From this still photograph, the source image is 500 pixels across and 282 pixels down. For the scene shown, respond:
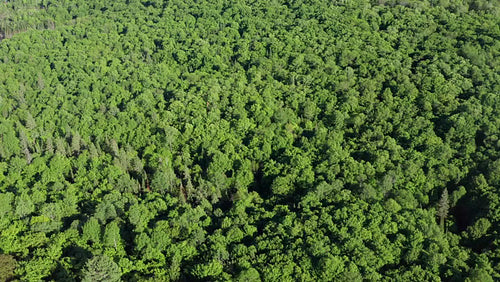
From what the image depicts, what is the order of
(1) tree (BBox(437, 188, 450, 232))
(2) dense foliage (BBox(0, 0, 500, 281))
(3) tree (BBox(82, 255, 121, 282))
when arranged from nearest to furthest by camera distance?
(3) tree (BBox(82, 255, 121, 282))
(2) dense foliage (BBox(0, 0, 500, 281))
(1) tree (BBox(437, 188, 450, 232))

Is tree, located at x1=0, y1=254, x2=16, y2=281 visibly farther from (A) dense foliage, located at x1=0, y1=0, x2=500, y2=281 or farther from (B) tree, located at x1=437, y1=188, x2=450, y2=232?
(B) tree, located at x1=437, y1=188, x2=450, y2=232

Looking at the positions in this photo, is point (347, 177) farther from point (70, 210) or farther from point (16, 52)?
point (16, 52)

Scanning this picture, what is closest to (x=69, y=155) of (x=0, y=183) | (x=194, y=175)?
(x=0, y=183)

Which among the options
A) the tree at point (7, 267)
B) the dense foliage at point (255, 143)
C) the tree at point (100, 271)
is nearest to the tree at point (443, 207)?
the dense foliage at point (255, 143)

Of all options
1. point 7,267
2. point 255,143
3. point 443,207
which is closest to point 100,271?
point 7,267

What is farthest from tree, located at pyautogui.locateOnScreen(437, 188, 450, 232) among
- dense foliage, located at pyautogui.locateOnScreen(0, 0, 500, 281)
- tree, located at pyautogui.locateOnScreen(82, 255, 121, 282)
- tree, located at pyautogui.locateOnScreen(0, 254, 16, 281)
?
tree, located at pyautogui.locateOnScreen(0, 254, 16, 281)
